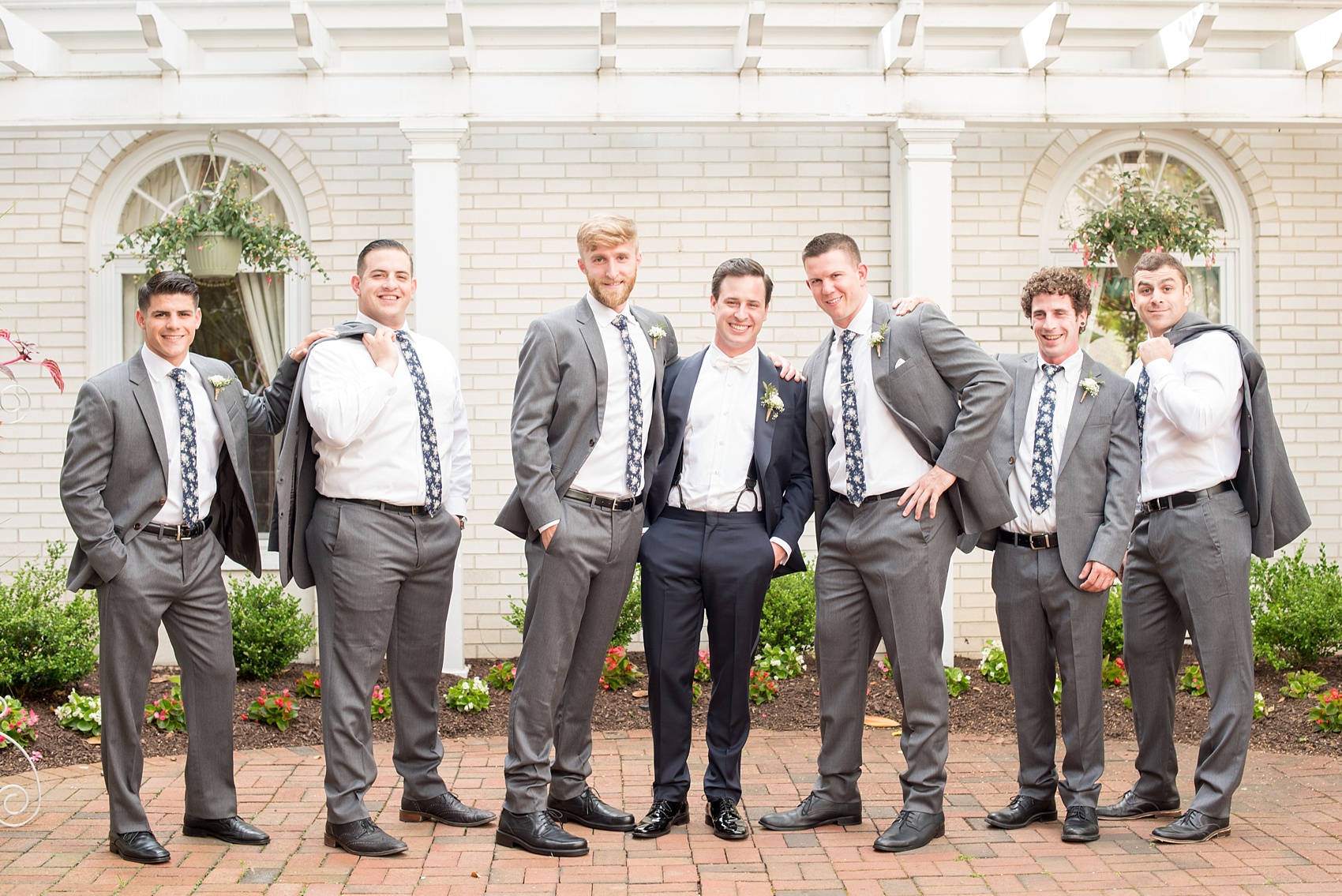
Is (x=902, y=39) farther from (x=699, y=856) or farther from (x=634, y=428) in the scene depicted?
(x=699, y=856)

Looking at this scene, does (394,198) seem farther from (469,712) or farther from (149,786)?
(149,786)

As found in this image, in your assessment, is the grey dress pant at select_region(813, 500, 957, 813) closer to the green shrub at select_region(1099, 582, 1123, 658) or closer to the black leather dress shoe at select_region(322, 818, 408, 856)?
the black leather dress shoe at select_region(322, 818, 408, 856)

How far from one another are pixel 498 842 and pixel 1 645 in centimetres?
311

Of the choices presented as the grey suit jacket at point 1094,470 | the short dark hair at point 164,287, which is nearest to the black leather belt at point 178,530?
the short dark hair at point 164,287

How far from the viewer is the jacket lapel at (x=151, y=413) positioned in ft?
13.6

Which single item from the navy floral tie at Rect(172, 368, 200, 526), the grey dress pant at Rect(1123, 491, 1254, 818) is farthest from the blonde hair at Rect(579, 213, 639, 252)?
the grey dress pant at Rect(1123, 491, 1254, 818)

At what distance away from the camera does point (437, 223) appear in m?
6.64

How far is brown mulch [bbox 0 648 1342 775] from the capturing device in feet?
18.4

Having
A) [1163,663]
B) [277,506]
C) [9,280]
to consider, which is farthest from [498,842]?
[9,280]

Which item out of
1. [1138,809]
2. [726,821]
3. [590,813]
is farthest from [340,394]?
[1138,809]

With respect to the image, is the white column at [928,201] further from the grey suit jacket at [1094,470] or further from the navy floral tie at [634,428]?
the navy floral tie at [634,428]

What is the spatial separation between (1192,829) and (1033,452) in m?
1.42

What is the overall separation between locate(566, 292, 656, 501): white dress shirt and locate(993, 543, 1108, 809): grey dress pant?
4.64 ft

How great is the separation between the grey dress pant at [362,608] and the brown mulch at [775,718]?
5.65ft
